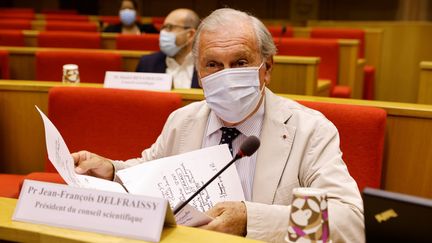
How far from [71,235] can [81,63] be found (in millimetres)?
2391

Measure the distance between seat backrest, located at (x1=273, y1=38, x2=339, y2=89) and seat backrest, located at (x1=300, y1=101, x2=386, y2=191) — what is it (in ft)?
7.45

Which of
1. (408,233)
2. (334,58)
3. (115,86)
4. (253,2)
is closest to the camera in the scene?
(408,233)

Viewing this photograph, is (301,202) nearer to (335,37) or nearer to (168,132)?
(168,132)

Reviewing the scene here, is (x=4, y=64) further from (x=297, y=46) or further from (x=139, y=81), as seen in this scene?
(x=297, y=46)

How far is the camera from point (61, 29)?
5.70 meters

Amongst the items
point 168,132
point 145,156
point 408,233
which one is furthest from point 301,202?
point 145,156

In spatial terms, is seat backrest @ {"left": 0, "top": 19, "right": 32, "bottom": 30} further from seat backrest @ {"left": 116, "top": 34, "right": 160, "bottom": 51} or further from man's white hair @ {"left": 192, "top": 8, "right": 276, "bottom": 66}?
man's white hair @ {"left": 192, "top": 8, "right": 276, "bottom": 66}

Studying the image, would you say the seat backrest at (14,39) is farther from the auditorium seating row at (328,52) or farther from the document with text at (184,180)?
the document with text at (184,180)

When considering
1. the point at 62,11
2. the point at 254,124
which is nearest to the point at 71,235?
the point at 254,124

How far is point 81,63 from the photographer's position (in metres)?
3.11

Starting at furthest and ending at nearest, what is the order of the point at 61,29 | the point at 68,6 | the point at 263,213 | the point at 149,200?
the point at 68,6, the point at 61,29, the point at 263,213, the point at 149,200

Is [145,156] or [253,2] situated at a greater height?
[253,2]

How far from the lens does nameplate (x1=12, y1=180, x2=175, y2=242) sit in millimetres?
848

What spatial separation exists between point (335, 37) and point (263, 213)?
4.04 metres
